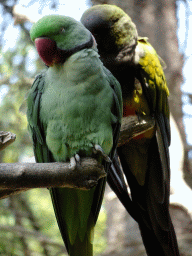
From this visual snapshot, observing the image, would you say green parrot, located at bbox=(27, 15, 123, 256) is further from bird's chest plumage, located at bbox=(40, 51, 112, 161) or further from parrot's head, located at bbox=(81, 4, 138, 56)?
parrot's head, located at bbox=(81, 4, 138, 56)

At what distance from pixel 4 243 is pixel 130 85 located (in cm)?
226

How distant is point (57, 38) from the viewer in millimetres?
1651

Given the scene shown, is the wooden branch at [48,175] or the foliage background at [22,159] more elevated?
the wooden branch at [48,175]

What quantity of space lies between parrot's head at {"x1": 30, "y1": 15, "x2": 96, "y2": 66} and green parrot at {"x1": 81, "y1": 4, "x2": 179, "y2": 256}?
0.91 metres

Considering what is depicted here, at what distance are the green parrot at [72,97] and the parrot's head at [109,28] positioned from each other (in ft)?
2.79

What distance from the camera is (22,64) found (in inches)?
176

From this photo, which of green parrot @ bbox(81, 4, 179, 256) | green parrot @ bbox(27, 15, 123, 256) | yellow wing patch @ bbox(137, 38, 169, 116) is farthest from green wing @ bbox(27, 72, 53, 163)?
yellow wing patch @ bbox(137, 38, 169, 116)

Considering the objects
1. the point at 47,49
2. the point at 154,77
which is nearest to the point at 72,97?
the point at 47,49

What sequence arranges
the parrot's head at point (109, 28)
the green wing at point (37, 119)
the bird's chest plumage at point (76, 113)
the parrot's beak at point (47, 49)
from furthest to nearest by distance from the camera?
the parrot's head at point (109, 28)
the green wing at point (37, 119)
the bird's chest plumage at point (76, 113)
the parrot's beak at point (47, 49)

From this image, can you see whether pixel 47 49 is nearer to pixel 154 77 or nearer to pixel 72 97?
pixel 72 97

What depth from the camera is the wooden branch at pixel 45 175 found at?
56.8 inches

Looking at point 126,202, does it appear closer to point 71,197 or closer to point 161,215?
point 161,215

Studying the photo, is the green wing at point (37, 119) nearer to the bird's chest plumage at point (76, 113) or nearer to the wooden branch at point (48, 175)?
the bird's chest plumage at point (76, 113)

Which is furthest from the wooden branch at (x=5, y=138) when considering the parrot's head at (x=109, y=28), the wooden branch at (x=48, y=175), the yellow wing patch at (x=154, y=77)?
the yellow wing patch at (x=154, y=77)
